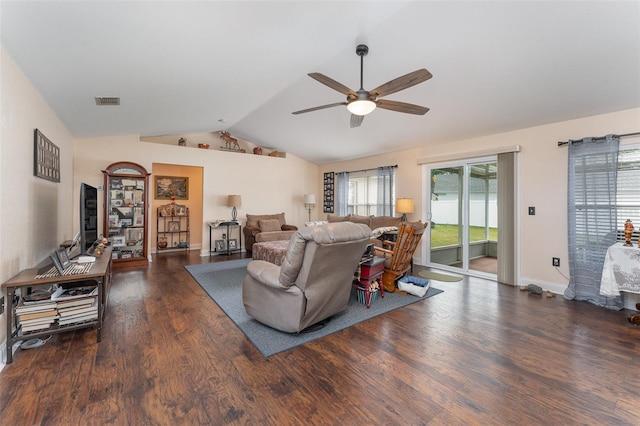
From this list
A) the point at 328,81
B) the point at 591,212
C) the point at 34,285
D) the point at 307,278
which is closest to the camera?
the point at 34,285

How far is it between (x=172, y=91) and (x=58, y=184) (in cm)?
220

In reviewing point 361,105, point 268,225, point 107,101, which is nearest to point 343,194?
point 268,225

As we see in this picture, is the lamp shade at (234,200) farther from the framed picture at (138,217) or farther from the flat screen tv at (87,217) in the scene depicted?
the flat screen tv at (87,217)

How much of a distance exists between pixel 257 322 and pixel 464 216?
4.06 meters

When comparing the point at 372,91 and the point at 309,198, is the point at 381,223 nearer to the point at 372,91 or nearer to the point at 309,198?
the point at 309,198

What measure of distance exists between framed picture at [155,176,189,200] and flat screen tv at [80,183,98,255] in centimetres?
357

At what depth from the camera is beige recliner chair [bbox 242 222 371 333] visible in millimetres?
2232

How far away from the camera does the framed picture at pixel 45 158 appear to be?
8.85ft

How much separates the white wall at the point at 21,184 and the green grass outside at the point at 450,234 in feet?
18.8

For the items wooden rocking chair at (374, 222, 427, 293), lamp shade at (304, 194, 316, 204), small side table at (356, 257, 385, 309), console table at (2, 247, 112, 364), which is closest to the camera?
console table at (2, 247, 112, 364)

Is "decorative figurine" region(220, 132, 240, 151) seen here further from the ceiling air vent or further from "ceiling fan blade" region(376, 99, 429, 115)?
"ceiling fan blade" region(376, 99, 429, 115)

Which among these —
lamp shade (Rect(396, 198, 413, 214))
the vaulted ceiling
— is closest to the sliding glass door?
lamp shade (Rect(396, 198, 413, 214))

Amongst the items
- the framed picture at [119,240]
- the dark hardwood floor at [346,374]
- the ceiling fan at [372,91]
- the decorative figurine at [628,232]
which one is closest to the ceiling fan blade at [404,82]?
the ceiling fan at [372,91]

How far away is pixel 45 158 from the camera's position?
3.03 m
